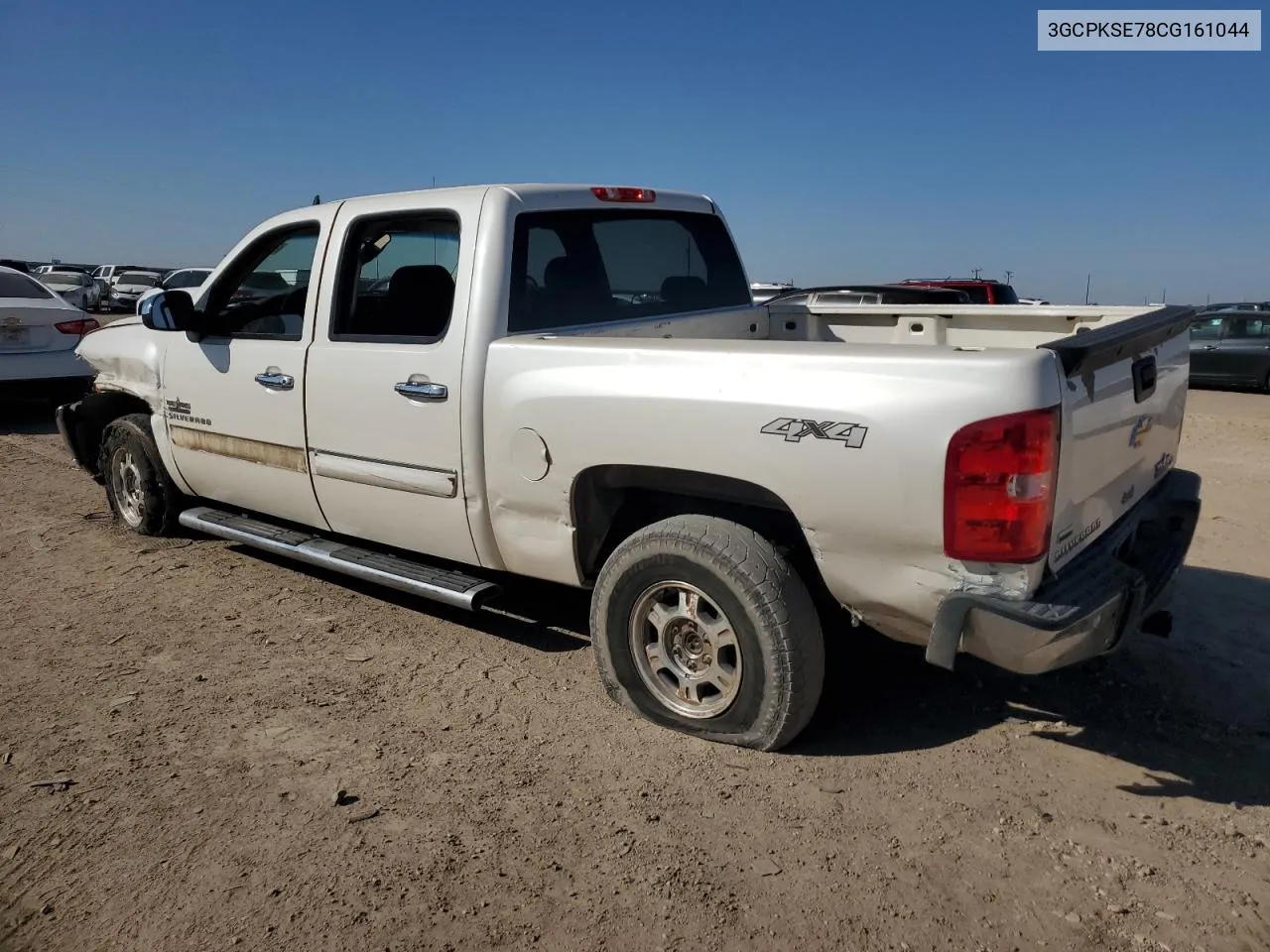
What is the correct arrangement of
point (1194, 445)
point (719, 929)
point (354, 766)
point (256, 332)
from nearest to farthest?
point (719, 929)
point (354, 766)
point (256, 332)
point (1194, 445)

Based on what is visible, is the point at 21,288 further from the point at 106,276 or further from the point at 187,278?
the point at 106,276

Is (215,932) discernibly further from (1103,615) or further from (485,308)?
(1103,615)

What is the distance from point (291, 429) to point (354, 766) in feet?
6.08

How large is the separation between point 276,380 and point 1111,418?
356 centimetres

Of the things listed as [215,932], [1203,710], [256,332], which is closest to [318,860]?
[215,932]

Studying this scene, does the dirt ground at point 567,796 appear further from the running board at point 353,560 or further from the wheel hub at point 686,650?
the running board at point 353,560

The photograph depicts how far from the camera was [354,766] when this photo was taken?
337cm

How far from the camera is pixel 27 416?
37.3 ft

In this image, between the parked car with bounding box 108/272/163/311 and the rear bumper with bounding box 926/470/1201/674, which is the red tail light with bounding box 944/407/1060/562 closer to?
the rear bumper with bounding box 926/470/1201/674

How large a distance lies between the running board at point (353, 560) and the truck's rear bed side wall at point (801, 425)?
604 millimetres

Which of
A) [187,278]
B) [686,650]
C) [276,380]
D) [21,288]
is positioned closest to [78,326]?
[21,288]

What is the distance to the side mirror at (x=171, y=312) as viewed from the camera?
4980mm

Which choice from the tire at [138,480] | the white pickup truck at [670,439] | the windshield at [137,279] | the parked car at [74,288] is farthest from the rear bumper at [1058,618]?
the windshield at [137,279]

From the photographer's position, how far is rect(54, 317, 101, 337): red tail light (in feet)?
33.0
